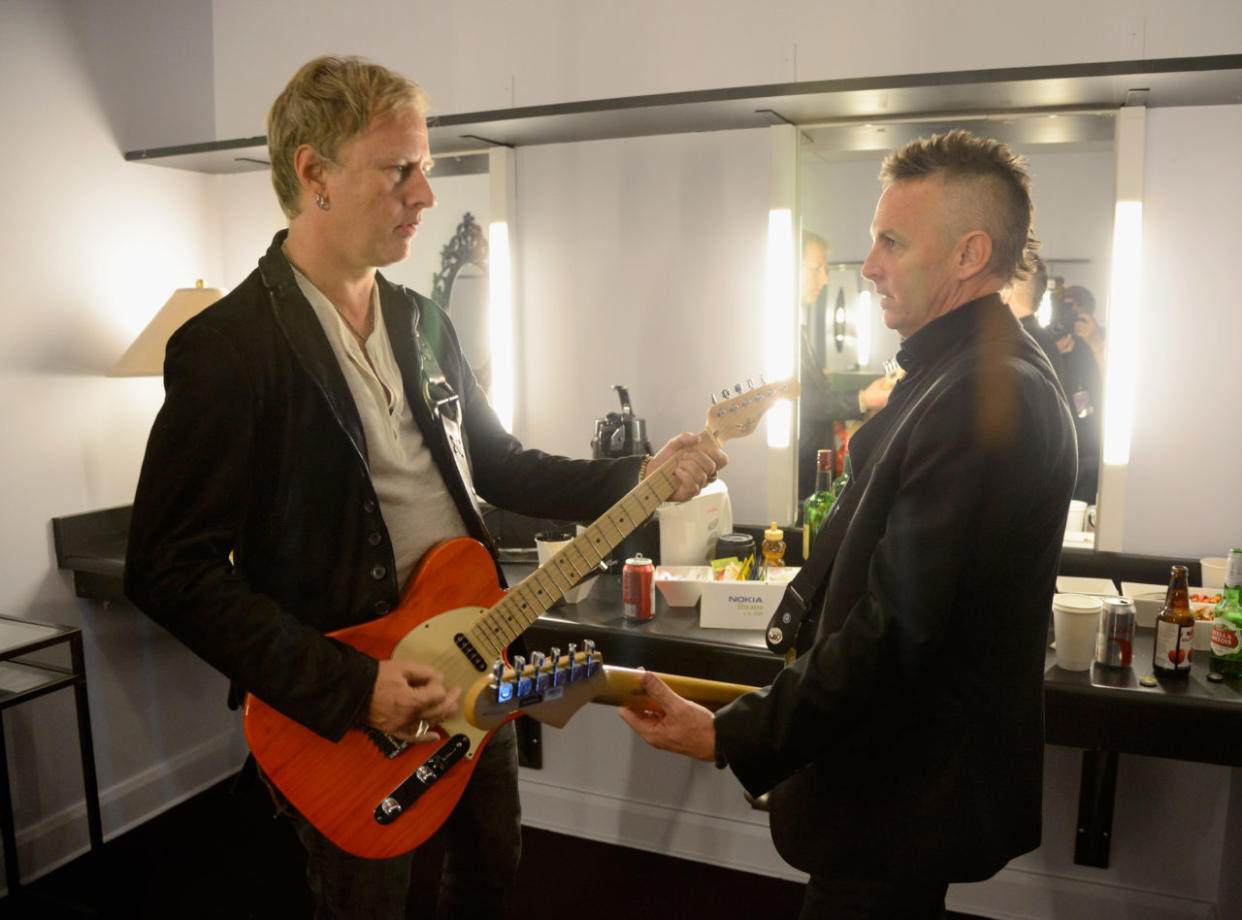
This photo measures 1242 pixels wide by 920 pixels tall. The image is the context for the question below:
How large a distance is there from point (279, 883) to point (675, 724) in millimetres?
1933

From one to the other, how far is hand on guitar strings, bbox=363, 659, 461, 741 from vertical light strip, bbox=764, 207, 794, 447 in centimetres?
138

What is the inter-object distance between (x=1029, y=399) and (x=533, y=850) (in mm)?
2376

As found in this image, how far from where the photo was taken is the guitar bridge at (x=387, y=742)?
5.08 feet

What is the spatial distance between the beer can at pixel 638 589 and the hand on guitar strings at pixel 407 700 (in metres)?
0.75

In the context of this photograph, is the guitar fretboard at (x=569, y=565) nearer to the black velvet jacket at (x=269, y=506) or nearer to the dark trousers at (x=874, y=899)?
the black velvet jacket at (x=269, y=506)

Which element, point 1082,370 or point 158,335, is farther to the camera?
point 158,335

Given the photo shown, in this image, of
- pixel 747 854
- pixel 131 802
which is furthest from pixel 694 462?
pixel 131 802

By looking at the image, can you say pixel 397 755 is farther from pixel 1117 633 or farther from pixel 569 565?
pixel 1117 633

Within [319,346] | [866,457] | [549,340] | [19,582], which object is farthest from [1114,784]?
[19,582]

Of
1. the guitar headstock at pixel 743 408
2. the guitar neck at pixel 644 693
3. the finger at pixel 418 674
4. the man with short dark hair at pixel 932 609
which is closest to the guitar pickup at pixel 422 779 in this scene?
the finger at pixel 418 674

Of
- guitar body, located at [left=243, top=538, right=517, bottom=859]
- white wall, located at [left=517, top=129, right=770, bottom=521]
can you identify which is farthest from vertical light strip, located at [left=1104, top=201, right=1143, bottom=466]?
guitar body, located at [left=243, top=538, right=517, bottom=859]

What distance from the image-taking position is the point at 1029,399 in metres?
1.22

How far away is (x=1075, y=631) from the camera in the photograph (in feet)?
6.28

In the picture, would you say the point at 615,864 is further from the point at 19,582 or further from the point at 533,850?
the point at 19,582
